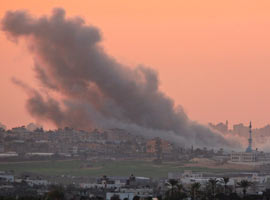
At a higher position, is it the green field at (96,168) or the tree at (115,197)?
the green field at (96,168)

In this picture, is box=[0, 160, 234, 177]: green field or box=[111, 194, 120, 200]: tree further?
box=[0, 160, 234, 177]: green field

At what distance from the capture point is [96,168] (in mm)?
135625

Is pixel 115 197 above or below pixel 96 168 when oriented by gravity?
below

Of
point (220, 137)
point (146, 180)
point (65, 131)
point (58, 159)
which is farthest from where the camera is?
point (65, 131)

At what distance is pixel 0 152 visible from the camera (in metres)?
160

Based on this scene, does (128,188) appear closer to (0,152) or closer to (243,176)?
(243,176)

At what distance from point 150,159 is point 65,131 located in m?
24.8

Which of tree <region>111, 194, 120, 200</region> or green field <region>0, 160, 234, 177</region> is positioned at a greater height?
green field <region>0, 160, 234, 177</region>

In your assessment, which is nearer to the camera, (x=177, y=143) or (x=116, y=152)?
(x=177, y=143)

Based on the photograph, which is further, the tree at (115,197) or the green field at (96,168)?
the green field at (96,168)

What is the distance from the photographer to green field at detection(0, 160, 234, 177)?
129000 millimetres

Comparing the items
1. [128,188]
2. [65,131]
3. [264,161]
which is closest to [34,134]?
[65,131]

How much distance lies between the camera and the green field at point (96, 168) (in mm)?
129000

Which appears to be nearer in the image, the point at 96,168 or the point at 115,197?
the point at 115,197
